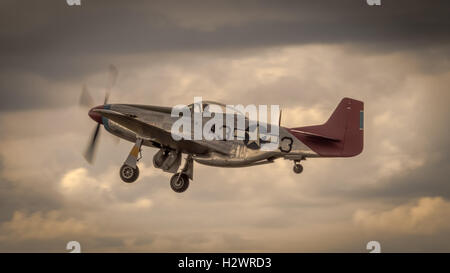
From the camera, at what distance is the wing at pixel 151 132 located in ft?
104

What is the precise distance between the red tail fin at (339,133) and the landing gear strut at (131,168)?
5.46 m

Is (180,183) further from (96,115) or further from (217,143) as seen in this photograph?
(96,115)

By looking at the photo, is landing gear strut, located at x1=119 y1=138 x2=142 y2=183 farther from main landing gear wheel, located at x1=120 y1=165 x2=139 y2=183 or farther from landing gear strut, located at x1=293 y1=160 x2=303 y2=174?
landing gear strut, located at x1=293 y1=160 x2=303 y2=174

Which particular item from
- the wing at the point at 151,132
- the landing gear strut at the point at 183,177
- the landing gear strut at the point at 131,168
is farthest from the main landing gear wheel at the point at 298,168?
the landing gear strut at the point at 131,168

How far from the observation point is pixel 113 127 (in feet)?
109

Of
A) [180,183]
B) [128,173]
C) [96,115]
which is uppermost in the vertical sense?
[96,115]

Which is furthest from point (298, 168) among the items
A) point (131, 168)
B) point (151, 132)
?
point (131, 168)

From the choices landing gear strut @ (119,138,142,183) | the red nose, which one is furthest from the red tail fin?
the red nose

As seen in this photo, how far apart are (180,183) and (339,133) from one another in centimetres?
593

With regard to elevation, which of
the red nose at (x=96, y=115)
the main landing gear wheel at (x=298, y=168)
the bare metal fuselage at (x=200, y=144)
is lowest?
the main landing gear wheel at (x=298, y=168)

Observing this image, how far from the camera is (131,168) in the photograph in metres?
32.1

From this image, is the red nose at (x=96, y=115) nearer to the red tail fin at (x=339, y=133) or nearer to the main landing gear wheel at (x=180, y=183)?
the main landing gear wheel at (x=180, y=183)
